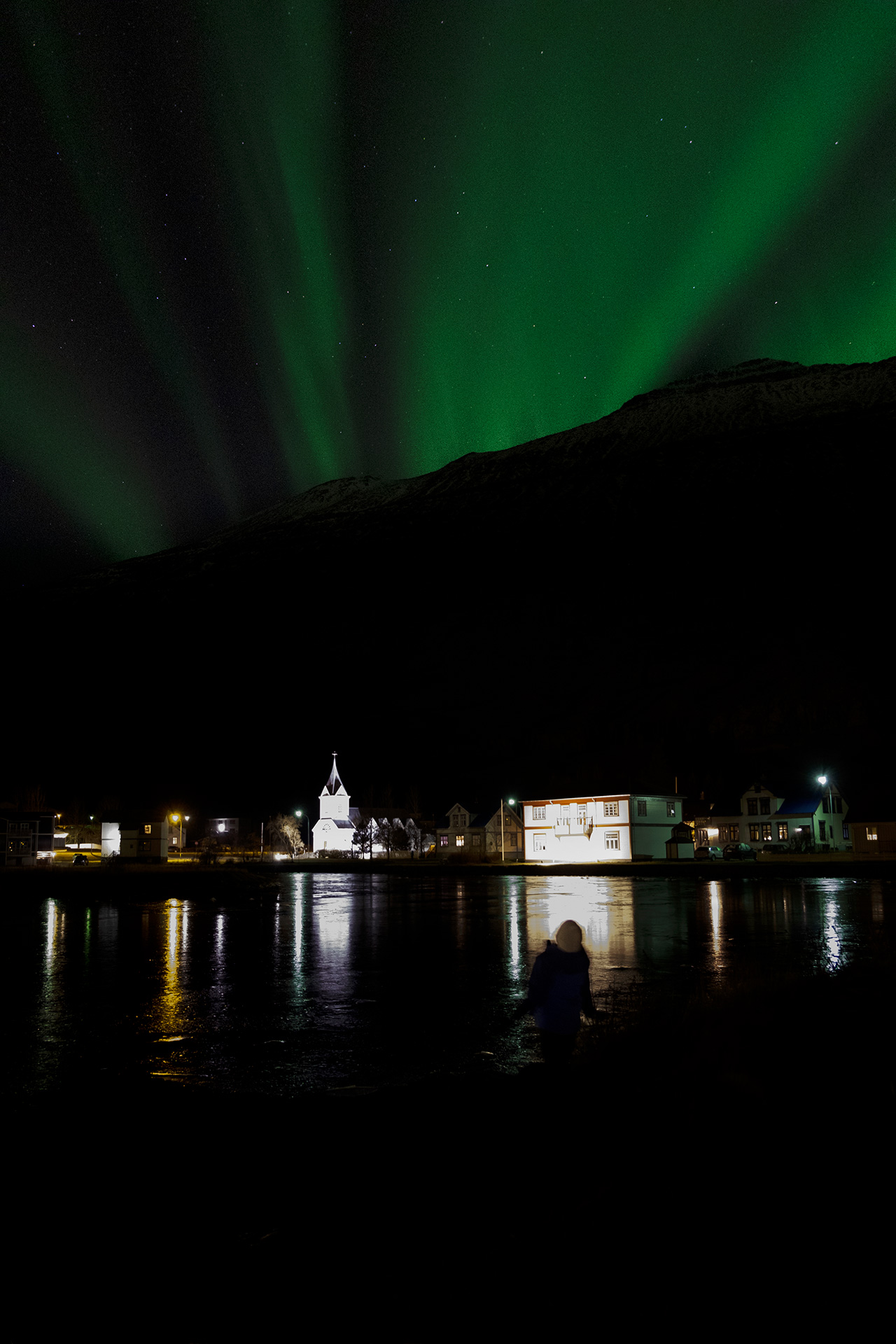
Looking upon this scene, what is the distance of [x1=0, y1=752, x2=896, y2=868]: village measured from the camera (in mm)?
88875

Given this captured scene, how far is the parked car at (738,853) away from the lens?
80438 mm

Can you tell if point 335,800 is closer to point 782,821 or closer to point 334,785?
point 334,785

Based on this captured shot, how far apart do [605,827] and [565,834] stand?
4.73 m

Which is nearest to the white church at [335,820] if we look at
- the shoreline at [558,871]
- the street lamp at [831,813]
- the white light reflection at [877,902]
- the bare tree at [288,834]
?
the bare tree at [288,834]

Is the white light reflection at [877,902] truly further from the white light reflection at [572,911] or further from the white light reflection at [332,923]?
the white light reflection at [332,923]

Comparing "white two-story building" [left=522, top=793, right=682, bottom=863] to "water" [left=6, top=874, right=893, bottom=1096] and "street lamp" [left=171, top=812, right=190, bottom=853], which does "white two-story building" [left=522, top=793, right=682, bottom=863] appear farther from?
"street lamp" [left=171, top=812, right=190, bottom=853]

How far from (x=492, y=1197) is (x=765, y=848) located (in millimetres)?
94721

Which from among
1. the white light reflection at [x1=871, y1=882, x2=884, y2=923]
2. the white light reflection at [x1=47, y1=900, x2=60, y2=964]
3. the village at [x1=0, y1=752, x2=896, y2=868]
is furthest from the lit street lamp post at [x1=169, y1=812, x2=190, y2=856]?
the white light reflection at [x1=871, y1=882, x2=884, y2=923]

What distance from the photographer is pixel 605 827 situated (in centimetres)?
8919

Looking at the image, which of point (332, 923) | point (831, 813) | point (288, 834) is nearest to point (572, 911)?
point (332, 923)

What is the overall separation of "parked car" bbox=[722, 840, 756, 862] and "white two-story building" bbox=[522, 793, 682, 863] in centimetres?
775

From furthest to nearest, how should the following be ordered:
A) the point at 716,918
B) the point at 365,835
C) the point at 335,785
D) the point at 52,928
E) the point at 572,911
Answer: the point at 335,785, the point at 365,835, the point at 572,911, the point at 52,928, the point at 716,918

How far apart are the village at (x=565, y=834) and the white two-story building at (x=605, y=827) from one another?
0.32 ft

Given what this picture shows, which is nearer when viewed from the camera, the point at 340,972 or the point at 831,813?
the point at 340,972
